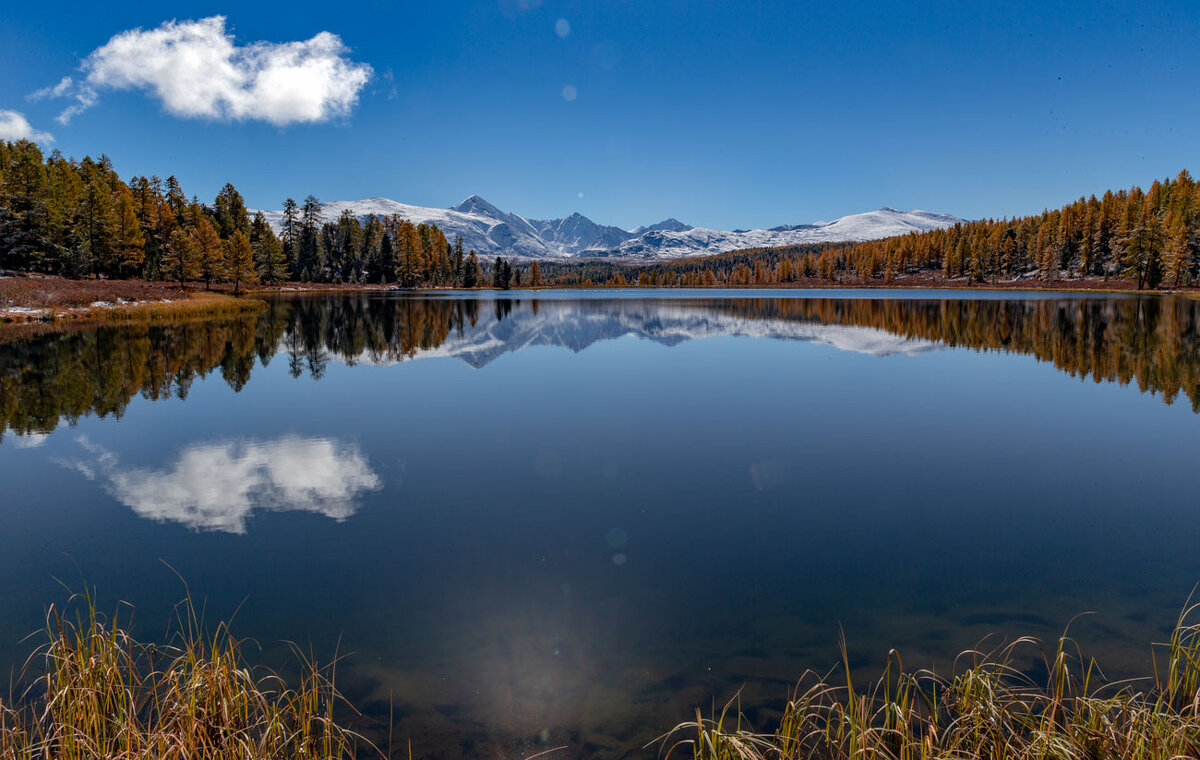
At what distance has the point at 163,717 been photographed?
203 inches

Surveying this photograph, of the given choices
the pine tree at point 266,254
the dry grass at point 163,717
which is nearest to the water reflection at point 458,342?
the dry grass at point 163,717

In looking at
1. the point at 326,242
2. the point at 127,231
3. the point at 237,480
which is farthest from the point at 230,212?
the point at 237,480

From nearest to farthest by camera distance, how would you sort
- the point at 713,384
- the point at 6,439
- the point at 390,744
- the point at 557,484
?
the point at 390,744
the point at 557,484
the point at 6,439
the point at 713,384

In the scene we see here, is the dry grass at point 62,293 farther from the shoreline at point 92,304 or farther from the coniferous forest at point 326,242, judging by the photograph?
the coniferous forest at point 326,242

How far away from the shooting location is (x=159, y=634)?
6824 mm

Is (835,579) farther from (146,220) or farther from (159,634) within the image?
(146,220)

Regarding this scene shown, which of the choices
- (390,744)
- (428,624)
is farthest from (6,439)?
(390,744)

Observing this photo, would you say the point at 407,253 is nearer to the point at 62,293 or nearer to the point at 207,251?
the point at 207,251

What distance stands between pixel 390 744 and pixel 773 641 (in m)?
4.05

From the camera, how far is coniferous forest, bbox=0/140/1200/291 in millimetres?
74688

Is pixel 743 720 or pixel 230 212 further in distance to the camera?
pixel 230 212

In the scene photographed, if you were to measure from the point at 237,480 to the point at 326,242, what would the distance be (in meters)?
144

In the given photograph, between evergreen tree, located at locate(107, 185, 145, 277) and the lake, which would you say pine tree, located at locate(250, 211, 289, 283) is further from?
the lake

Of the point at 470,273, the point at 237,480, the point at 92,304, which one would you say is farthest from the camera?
the point at 470,273
